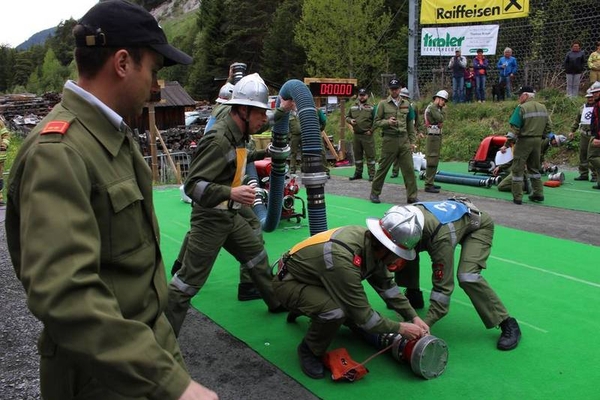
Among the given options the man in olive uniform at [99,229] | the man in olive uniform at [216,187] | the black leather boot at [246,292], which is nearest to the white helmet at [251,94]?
the man in olive uniform at [216,187]

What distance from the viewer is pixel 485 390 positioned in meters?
3.53

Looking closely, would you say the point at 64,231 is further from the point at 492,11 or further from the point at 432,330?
the point at 492,11

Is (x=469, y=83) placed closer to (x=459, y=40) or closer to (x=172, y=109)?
(x=459, y=40)

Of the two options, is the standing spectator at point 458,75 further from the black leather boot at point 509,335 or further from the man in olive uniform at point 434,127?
the black leather boot at point 509,335

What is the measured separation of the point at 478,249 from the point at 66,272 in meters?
3.68

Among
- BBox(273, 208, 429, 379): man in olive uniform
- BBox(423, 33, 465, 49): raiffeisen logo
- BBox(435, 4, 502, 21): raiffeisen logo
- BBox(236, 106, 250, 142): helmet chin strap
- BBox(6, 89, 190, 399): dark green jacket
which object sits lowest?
BBox(273, 208, 429, 379): man in olive uniform

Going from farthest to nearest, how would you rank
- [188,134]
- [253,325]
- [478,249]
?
[188,134], [253,325], [478,249]

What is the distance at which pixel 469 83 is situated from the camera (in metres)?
17.6

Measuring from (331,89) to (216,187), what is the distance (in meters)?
8.98

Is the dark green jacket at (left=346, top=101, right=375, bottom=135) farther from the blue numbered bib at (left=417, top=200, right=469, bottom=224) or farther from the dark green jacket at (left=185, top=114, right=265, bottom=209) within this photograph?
the dark green jacket at (left=185, top=114, right=265, bottom=209)

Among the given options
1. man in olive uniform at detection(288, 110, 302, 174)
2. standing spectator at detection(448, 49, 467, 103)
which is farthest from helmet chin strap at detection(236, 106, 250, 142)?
standing spectator at detection(448, 49, 467, 103)

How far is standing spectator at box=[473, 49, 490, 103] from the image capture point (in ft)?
54.6

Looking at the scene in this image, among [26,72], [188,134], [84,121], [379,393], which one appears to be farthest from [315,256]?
[26,72]

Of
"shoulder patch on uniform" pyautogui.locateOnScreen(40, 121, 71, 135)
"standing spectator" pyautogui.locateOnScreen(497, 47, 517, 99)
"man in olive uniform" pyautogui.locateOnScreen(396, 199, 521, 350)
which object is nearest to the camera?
"shoulder patch on uniform" pyautogui.locateOnScreen(40, 121, 71, 135)
